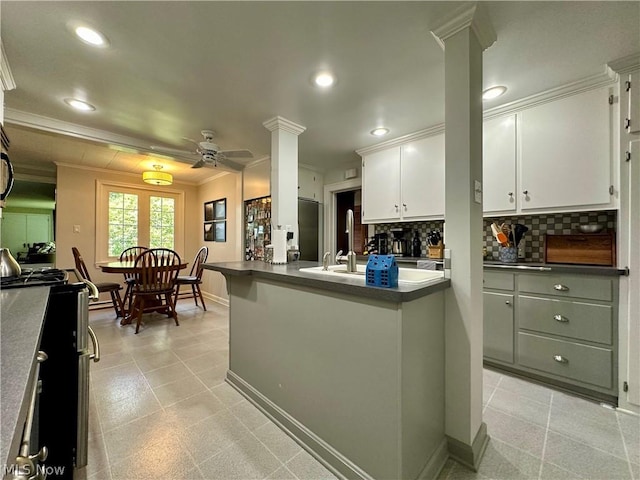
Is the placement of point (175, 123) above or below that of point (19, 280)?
above

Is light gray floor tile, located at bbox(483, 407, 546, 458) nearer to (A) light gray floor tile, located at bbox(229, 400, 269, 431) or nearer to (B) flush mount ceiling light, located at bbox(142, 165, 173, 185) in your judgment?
(A) light gray floor tile, located at bbox(229, 400, 269, 431)

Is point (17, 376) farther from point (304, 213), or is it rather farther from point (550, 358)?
point (304, 213)

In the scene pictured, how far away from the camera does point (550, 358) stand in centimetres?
205

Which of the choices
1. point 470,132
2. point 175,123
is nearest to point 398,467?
point 470,132

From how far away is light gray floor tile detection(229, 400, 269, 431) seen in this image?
5.52ft

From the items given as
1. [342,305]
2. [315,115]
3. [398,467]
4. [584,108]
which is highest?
[315,115]

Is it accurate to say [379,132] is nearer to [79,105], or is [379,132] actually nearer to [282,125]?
[282,125]

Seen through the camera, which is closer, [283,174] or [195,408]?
[195,408]

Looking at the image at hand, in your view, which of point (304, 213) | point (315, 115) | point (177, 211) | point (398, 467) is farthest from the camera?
point (177, 211)

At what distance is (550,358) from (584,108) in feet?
6.14

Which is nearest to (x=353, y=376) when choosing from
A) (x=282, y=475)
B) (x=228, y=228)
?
(x=282, y=475)

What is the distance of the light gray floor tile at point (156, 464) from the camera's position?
1.30m

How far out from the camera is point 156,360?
8.35 feet

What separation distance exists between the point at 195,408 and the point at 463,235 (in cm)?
198
